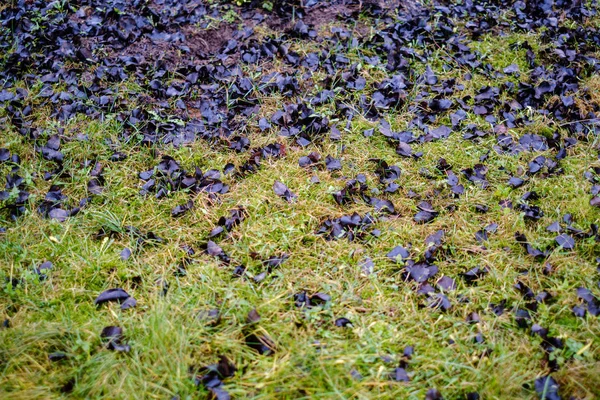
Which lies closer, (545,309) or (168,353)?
(168,353)

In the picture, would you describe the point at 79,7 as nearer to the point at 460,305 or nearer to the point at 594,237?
the point at 460,305

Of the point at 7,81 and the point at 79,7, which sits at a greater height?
the point at 79,7

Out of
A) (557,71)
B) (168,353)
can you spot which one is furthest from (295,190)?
(557,71)

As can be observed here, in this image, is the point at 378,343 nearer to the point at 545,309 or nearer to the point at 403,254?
the point at 403,254

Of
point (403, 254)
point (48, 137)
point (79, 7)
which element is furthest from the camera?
point (79, 7)

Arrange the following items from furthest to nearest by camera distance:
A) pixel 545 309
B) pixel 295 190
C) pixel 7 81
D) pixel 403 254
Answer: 1. pixel 7 81
2. pixel 295 190
3. pixel 403 254
4. pixel 545 309

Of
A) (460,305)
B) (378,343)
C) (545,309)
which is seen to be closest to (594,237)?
(545,309)

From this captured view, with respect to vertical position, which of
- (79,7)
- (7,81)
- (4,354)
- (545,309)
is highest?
(79,7)
